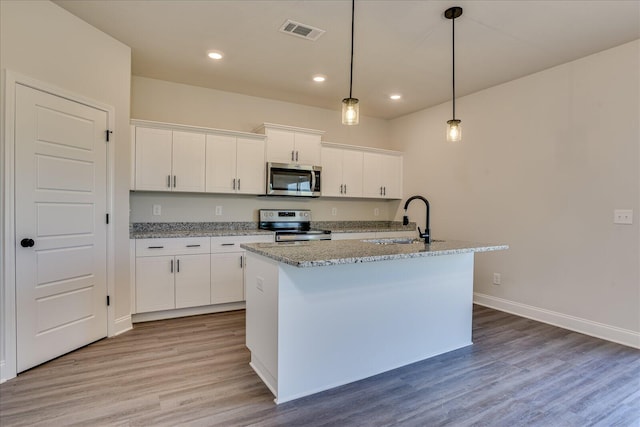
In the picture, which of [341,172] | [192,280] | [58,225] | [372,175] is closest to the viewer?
[58,225]

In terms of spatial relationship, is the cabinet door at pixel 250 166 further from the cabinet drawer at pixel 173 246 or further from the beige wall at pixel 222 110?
the cabinet drawer at pixel 173 246

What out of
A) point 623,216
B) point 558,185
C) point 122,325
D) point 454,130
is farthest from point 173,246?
point 623,216

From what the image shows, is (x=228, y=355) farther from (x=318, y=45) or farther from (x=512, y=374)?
(x=318, y=45)

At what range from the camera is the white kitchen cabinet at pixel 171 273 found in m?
3.41

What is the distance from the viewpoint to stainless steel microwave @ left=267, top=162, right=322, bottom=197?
427 centimetres

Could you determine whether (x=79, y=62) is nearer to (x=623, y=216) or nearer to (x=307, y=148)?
(x=307, y=148)

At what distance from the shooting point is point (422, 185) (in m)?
5.09

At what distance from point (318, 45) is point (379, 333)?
258 cm

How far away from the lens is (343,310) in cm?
225

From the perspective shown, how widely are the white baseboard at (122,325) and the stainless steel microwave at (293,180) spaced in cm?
203

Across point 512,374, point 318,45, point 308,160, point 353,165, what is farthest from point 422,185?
point 512,374

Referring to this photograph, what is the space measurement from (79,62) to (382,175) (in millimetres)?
3929

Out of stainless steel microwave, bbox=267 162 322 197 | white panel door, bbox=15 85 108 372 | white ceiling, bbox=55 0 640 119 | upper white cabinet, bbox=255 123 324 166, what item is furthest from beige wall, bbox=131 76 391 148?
white panel door, bbox=15 85 108 372

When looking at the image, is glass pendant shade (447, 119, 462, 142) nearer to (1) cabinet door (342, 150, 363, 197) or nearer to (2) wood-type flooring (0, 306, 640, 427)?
(2) wood-type flooring (0, 306, 640, 427)
